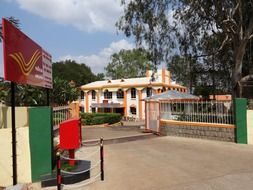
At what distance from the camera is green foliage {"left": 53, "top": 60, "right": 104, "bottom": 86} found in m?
83.2

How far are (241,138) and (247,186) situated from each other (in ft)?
26.5

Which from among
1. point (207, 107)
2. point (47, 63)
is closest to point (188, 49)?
point (207, 107)

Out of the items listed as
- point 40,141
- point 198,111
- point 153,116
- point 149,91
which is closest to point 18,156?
point 40,141

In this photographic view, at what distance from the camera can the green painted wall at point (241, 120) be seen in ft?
53.1

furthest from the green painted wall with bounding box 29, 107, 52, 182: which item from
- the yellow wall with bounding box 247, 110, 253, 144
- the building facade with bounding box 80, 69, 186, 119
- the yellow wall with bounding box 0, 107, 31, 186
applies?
the building facade with bounding box 80, 69, 186, 119

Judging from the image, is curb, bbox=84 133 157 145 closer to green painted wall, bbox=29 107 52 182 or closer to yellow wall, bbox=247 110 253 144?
yellow wall, bbox=247 110 253 144

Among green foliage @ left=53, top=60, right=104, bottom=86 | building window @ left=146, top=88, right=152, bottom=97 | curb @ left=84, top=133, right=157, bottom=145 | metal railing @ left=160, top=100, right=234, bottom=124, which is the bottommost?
curb @ left=84, top=133, right=157, bottom=145

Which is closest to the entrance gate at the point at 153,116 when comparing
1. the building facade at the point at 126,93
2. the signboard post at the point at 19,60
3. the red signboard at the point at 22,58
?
the red signboard at the point at 22,58

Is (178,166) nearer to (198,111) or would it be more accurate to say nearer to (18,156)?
(18,156)

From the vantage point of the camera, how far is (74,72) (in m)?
86.4

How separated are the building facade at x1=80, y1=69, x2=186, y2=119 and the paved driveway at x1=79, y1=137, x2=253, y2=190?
3537 centimetres

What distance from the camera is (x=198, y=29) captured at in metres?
22.8

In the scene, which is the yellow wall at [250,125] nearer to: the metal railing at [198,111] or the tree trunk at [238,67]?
the metal railing at [198,111]

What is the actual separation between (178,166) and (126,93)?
45556mm
